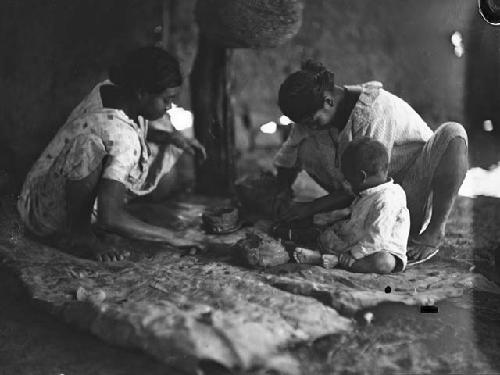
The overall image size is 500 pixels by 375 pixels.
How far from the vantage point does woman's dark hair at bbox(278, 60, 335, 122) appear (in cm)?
301

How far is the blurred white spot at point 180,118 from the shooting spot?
130 inches

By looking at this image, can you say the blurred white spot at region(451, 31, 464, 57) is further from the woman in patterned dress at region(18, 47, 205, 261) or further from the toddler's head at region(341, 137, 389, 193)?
the woman in patterned dress at region(18, 47, 205, 261)

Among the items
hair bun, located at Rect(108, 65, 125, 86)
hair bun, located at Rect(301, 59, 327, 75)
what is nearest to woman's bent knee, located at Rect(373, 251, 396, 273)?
hair bun, located at Rect(301, 59, 327, 75)

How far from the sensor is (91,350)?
103 inches

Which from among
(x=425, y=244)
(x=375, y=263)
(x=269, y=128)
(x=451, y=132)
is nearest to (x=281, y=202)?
(x=269, y=128)

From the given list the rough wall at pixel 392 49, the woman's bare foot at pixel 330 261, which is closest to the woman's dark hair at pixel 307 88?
the rough wall at pixel 392 49

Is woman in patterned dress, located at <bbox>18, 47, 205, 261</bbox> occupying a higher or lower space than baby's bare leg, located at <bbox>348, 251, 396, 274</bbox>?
higher

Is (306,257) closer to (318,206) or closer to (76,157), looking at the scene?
(318,206)

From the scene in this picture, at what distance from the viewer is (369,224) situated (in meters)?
2.88

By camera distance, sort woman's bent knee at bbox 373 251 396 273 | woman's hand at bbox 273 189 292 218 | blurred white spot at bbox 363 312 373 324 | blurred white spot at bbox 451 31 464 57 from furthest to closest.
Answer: woman's hand at bbox 273 189 292 218
blurred white spot at bbox 451 31 464 57
woman's bent knee at bbox 373 251 396 273
blurred white spot at bbox 363 312 373 324

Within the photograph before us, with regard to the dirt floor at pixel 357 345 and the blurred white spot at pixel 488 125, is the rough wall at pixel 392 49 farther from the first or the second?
the dirt floor at pixel 357 345

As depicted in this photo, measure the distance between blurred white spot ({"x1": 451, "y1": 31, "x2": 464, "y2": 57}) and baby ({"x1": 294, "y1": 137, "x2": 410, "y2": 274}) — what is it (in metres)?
0.63

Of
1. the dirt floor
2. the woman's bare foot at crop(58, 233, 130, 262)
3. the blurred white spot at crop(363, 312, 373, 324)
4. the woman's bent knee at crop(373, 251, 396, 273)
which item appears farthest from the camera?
the woman's bare foot at crop(58, 233, 130, 262)

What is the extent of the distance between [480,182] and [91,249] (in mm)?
1921
